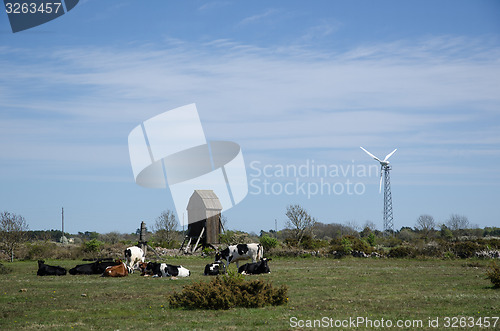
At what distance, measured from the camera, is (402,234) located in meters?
103

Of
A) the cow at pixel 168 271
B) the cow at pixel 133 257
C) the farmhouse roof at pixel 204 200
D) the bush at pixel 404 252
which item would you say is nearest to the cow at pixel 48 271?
the cow at pixel 133 257

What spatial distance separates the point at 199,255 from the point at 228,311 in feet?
116

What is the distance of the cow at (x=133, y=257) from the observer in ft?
103

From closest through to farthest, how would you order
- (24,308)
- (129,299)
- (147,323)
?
(147,323) → (24,308) → (129,299)

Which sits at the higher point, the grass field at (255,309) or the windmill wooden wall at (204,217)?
the windmill wooden wall at (204,217)

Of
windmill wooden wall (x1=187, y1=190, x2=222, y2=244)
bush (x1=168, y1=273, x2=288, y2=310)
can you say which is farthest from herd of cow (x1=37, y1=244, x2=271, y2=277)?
windmill wooden wall (x1=187, y1=190, x2=222, y2=244)

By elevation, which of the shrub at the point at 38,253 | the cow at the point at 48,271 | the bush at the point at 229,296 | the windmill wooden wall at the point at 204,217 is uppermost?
the windmill wooden wall at the point at 204,217

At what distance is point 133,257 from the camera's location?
3166 centimetres

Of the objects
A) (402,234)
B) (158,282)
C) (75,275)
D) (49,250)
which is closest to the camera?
(158,282)

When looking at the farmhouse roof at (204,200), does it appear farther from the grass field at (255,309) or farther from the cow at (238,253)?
the grass field at (255,309)

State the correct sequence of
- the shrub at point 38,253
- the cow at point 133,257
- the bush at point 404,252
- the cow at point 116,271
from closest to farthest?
the cow at point 116,271
the cow at point 133,257
the bush at point 404,252
the shrub at point 38,253

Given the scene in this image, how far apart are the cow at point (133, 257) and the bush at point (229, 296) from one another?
1483cm

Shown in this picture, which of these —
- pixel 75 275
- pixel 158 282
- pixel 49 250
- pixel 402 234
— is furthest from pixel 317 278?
pixel 402 234

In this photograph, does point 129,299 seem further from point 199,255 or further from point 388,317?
point 199,255
